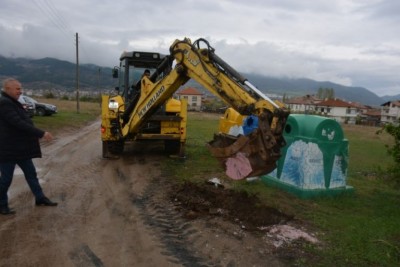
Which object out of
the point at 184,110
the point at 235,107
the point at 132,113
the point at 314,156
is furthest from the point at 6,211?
the point at 184,110

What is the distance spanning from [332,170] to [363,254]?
303 centimetres

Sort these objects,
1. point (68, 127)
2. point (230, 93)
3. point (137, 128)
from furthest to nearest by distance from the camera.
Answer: point (68, 127), point (137, 128), point (230, 93)

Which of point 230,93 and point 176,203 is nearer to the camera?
point 230,93

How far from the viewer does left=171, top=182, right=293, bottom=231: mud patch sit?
601 centimetres

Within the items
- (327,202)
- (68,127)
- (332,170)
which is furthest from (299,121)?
(68,127)

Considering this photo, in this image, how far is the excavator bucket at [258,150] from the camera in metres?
5.37

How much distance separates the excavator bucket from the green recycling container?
2.32 m

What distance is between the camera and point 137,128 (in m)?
10.5

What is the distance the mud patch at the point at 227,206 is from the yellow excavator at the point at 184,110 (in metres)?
0.80

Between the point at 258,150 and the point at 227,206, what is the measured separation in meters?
1.49

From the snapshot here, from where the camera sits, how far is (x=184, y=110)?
37.2 ft

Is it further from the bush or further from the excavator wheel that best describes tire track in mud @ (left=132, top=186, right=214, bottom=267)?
the bush

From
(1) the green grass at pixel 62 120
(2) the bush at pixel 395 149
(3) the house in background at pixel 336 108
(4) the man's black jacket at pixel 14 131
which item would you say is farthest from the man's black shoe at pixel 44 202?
(3) the house in background at pixel 336 108

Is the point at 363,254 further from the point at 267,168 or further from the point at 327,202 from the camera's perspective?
the point at 327,202
